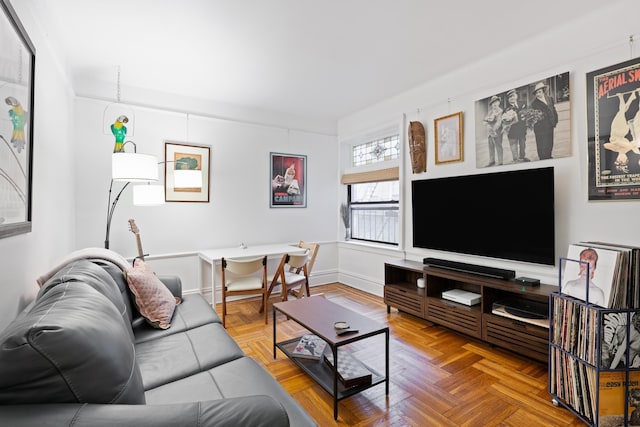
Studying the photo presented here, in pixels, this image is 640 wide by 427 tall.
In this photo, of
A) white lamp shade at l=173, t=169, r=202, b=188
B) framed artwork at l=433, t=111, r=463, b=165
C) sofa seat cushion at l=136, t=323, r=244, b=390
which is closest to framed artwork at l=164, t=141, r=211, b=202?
white lamp shade at l=173, t=169, r=202, b=188

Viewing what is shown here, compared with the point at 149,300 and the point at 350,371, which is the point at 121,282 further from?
the point at 350,371

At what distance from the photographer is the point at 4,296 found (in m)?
1.36

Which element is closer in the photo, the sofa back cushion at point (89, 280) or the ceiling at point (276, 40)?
the sofa back cushion at point (89, 280)

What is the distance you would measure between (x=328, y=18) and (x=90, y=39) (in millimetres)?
2071

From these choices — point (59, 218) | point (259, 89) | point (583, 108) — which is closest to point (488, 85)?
point (583, 108)

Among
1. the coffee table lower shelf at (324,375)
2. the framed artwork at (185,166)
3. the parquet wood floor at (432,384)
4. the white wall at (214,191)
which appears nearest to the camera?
the parquet wood floor at (432,384)

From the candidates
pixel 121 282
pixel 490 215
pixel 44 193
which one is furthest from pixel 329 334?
pixel 44 193

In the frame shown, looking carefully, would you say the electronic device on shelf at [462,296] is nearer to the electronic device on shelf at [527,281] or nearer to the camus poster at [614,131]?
the electronic device on shelf at [527,281]

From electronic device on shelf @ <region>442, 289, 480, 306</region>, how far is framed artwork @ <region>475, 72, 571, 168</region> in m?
1.32

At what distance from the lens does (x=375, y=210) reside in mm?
4773

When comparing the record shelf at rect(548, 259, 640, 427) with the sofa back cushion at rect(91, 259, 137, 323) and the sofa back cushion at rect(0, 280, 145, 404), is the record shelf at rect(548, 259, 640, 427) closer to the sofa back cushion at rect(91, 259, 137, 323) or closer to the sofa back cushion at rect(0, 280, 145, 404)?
the sofa back cushion at rect(0, 280, 145, 404)

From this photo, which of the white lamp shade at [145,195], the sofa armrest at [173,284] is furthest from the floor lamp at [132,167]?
the sofa armrest at [173,284]

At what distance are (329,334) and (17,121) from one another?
79.5 inches

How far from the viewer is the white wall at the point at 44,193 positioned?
1.47 metres
